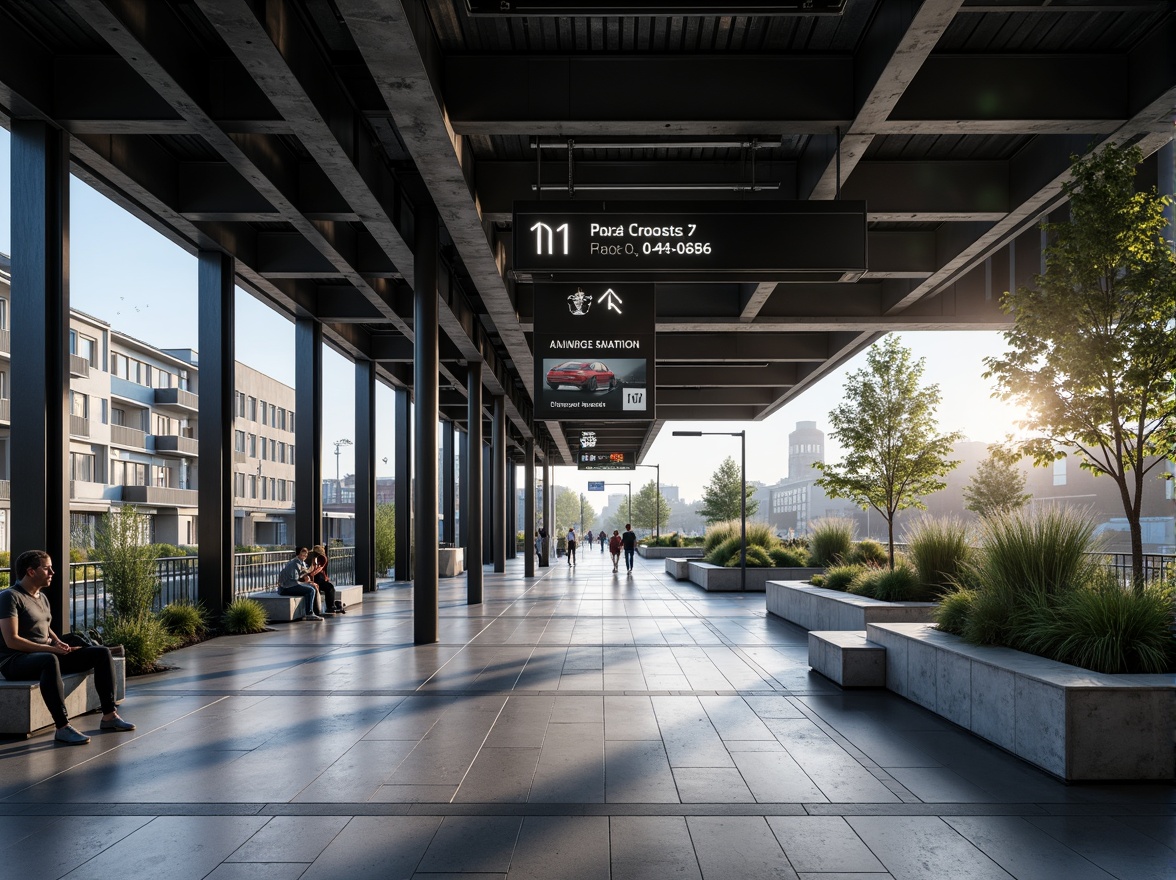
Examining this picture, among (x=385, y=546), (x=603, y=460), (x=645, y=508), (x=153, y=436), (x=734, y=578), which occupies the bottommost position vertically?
(x=645, y=508)

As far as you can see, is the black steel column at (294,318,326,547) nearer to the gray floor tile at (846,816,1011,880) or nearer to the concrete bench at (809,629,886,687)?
the concrete bench at (809,629,886,687)

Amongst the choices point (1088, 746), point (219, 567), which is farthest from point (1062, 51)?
point (219, 567)

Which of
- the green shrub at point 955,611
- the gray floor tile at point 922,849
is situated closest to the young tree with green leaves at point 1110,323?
the green shrub at point 955,611

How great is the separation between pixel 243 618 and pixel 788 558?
624 inches

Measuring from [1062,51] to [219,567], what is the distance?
43.4 ft

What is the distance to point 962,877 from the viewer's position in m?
4.43

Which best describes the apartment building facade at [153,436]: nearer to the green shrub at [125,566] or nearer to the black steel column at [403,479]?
the black steel column at [403,479]

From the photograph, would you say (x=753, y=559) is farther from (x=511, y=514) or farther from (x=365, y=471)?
(x=511, y=514)

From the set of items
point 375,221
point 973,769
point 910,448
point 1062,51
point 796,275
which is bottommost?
point 973,769

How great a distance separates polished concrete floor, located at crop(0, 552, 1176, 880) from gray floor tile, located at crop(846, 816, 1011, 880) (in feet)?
0.05

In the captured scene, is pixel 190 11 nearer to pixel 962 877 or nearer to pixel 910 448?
pixel 962 877

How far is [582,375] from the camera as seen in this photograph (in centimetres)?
1208

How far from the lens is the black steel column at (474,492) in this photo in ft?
67.4

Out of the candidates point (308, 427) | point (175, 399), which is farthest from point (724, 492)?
point (308, 427)
